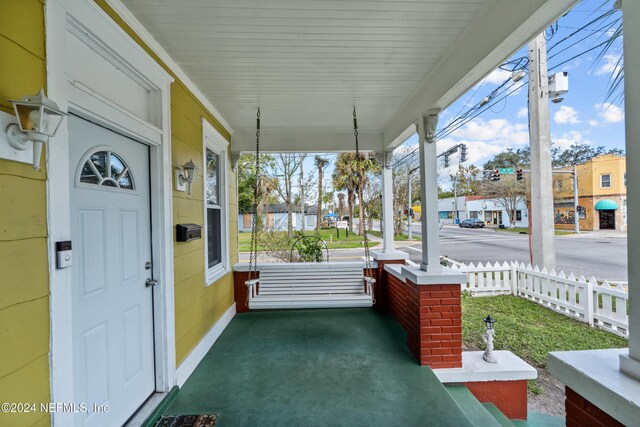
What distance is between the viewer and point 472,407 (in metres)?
2.16

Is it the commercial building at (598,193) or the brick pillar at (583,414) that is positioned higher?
the commercial building at (598,193)

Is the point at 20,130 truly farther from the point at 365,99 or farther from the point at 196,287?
the point at 365,99

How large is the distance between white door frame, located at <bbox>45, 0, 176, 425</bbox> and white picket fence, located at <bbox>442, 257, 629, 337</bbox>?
4014mm

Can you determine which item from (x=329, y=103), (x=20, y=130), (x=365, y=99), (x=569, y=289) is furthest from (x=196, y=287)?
(x=569, y=289)

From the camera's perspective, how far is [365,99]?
3066mm

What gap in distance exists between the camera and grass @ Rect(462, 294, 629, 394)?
320 centimetres

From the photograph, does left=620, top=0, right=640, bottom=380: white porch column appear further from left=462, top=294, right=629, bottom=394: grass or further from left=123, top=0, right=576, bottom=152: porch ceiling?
left=462, top=294, right=629, bottom=394: grass

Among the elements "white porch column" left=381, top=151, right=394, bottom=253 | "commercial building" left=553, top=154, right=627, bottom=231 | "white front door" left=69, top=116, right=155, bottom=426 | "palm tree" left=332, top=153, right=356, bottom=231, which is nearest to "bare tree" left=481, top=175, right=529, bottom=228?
"commercial building" left=553, top=154, right=627, bottom=231

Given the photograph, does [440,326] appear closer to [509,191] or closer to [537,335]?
[537,335]

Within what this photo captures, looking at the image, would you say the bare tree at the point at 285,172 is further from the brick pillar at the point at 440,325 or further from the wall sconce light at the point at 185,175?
the brick pillar at the point at 440,325

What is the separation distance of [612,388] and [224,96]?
3440 mm

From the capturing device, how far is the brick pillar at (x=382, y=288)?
4156 millimetres

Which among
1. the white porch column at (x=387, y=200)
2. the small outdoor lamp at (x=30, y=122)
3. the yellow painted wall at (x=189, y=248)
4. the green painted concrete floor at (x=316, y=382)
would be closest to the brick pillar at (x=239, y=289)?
the green painted concrete floor at (x=316, y=382)

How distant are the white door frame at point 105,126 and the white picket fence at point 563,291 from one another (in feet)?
13.2
